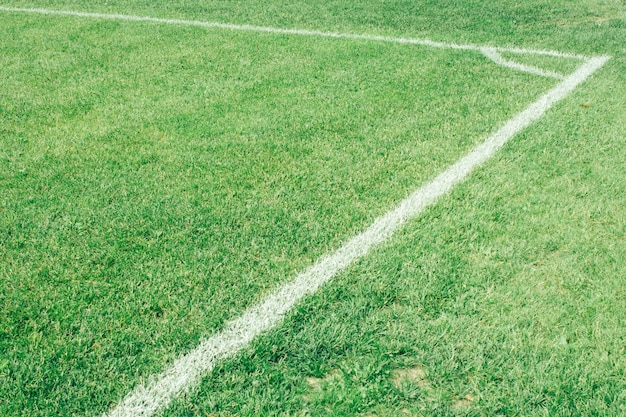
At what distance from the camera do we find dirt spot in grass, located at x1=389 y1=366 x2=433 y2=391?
249cm

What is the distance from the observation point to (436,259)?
3.20 metres

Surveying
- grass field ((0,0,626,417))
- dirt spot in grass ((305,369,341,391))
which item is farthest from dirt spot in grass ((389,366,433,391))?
dirt spot in grass ((305,369,341,391))

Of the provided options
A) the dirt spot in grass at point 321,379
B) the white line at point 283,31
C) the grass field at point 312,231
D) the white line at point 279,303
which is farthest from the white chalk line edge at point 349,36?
the dirt spot in grass at point 321,379

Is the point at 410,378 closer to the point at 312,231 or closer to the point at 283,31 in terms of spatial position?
the point at 312,231

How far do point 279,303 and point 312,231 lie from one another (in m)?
0.64

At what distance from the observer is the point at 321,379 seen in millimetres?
2535

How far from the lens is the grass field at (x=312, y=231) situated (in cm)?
251

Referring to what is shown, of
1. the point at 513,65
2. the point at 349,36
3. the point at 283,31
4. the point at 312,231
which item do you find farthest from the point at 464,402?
the point at 283,31

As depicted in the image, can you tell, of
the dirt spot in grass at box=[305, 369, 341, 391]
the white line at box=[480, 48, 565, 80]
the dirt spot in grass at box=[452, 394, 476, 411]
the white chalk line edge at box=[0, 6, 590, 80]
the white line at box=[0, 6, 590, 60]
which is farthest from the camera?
the white line at box=[0, 6, 590, 60]

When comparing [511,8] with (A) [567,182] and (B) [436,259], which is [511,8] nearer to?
(A) [567,182]

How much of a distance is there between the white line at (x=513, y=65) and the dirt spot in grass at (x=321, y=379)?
421 centimetres

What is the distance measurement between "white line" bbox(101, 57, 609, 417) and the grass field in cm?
5

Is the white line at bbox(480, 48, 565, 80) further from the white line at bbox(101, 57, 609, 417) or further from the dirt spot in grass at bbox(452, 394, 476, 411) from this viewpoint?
the dirt spot in grass at bbox(452, 394, 476, 411)

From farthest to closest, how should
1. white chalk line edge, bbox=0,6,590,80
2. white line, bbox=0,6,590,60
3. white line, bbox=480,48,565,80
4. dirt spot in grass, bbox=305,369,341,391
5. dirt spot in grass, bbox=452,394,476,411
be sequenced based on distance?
white line, bbox=0,6,590,60, white chalk line edge, bbox=0,6,590,80, white line, bbox=480,48,565,80, dirt spot in grass, bbox=305,369,341,391, dirt spot in grass, bbox=452,394,476,411
